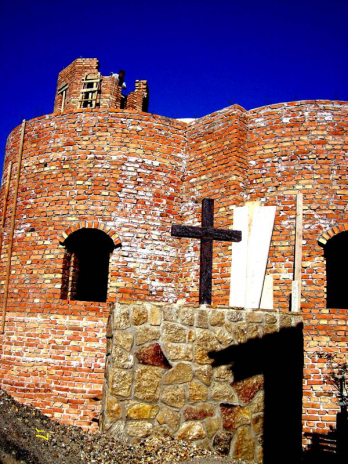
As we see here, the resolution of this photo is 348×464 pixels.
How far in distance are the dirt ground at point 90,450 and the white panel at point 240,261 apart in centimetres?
190

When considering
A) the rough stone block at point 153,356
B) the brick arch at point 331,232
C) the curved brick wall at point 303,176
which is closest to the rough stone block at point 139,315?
the rough stone block at point 153,356

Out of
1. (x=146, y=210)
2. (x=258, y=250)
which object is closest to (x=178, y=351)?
(x=258, y=250)

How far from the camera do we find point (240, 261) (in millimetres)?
5719

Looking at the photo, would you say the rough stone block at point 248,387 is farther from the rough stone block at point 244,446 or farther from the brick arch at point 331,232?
the brick arch at point 331,232

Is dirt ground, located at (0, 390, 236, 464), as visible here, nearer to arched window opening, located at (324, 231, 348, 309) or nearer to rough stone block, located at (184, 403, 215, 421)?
rough stone block, located at (184, 403, 215, 421)

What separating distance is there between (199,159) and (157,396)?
16.4 ft

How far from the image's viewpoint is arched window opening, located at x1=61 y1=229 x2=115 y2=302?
26.1ft

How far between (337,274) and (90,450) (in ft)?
20.2

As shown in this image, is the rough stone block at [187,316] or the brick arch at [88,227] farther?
the brick arch at [88,227]

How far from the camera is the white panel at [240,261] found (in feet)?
18.6

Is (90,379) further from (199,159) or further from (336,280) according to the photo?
(336,280)

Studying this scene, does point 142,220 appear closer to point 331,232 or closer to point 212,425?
point 331,232

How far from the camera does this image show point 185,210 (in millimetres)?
8398

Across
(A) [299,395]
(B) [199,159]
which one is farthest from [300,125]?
(A) [299,395]
